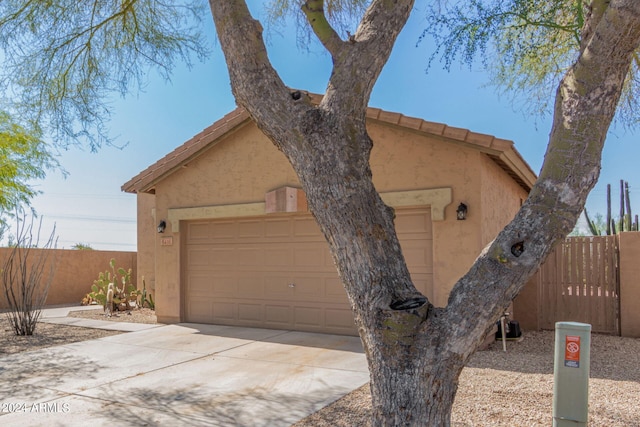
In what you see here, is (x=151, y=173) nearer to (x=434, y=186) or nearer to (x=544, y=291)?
(x=434, y=186)

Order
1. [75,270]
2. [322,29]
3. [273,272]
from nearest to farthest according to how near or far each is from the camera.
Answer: [322,29] → [273,272] → [75,270]

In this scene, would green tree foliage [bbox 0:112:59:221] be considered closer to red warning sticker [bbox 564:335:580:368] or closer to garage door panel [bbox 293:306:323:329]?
A: garage door panel [bbox 293:306:323:329]

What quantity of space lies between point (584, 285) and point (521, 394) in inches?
203

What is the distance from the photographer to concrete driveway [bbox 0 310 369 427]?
5070 millimetres

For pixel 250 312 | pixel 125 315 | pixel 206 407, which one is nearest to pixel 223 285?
pixel 250 312

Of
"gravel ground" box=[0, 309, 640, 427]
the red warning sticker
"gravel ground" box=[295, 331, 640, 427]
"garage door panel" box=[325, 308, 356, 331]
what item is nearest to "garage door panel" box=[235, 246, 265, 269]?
"garage door panel" box=[325, 308, 356, 331]

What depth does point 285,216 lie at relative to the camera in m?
10.1

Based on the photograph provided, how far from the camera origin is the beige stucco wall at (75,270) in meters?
16.9

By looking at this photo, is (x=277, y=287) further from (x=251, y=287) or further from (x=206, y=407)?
(x=206, y=407)

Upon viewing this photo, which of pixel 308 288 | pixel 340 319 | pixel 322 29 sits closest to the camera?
pixel 322 29

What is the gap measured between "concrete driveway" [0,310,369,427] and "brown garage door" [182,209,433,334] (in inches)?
24.4

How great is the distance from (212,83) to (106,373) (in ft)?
20.5

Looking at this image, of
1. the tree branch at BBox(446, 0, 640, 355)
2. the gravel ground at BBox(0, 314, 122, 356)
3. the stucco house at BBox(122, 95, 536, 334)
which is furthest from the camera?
the gravel ground at BBox(0, 314, 122, 356)

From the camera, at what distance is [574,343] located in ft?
13.3
